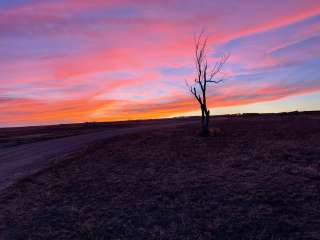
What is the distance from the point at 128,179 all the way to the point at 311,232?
30.2 feet

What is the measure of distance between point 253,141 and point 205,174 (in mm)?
9844

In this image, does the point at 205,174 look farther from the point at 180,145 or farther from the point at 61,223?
the point at 180,145

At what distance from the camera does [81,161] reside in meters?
24.0

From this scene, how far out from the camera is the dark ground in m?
11.8

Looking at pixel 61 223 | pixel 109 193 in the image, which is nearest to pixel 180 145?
pixel 109 193

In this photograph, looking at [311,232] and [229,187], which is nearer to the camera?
[311,232]

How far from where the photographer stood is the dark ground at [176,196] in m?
11.8

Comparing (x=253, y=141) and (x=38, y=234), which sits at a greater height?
(x=253, y=141)

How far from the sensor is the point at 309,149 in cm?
2220

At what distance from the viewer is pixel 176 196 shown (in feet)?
49.0

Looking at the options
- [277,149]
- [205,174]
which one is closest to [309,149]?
[277,149]

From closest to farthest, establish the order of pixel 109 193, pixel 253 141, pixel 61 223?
pixel 61 223 < pixel 109 193 < pixel 253 141

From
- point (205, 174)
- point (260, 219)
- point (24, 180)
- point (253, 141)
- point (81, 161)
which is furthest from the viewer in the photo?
point (253, 141)

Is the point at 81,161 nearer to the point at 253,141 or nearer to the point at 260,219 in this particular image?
the point at 253,141
